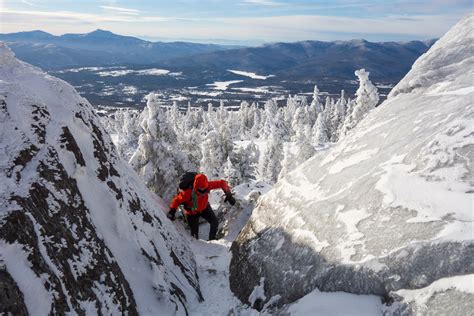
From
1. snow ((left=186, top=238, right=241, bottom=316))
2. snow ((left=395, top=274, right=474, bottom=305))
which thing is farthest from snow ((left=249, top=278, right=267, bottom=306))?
snow ((left=395, top=274, right=474, bottom=305))

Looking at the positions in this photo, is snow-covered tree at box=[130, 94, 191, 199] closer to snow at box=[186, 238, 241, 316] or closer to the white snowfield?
snow at box=[186, 238, 241, 316]

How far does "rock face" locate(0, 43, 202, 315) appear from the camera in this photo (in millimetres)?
5625

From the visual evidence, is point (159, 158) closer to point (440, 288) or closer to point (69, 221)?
point (69, 221)

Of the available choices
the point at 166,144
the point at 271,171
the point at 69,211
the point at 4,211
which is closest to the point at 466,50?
the point at 69,211

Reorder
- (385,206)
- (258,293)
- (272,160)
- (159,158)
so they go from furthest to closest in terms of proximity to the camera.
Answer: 1. (272,160)
2. (159,158)
3. (258,293)
4. (385,206)

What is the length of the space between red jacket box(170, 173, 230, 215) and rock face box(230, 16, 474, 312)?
225 centimetres

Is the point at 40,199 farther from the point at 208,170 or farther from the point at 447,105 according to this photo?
the point at 208,170

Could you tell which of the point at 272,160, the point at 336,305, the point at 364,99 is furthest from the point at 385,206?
the point at 272,160

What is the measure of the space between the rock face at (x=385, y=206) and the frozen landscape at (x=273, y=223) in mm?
29

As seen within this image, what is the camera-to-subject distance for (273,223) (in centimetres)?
960

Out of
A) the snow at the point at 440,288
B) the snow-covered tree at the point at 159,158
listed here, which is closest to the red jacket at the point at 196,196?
the snow at the point at 440,288

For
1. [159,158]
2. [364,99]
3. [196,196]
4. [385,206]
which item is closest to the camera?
[385,206]

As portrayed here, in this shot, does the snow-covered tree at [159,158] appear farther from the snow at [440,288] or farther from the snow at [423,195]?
the snow at [440,288]

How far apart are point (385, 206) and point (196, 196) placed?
22.9 feet
